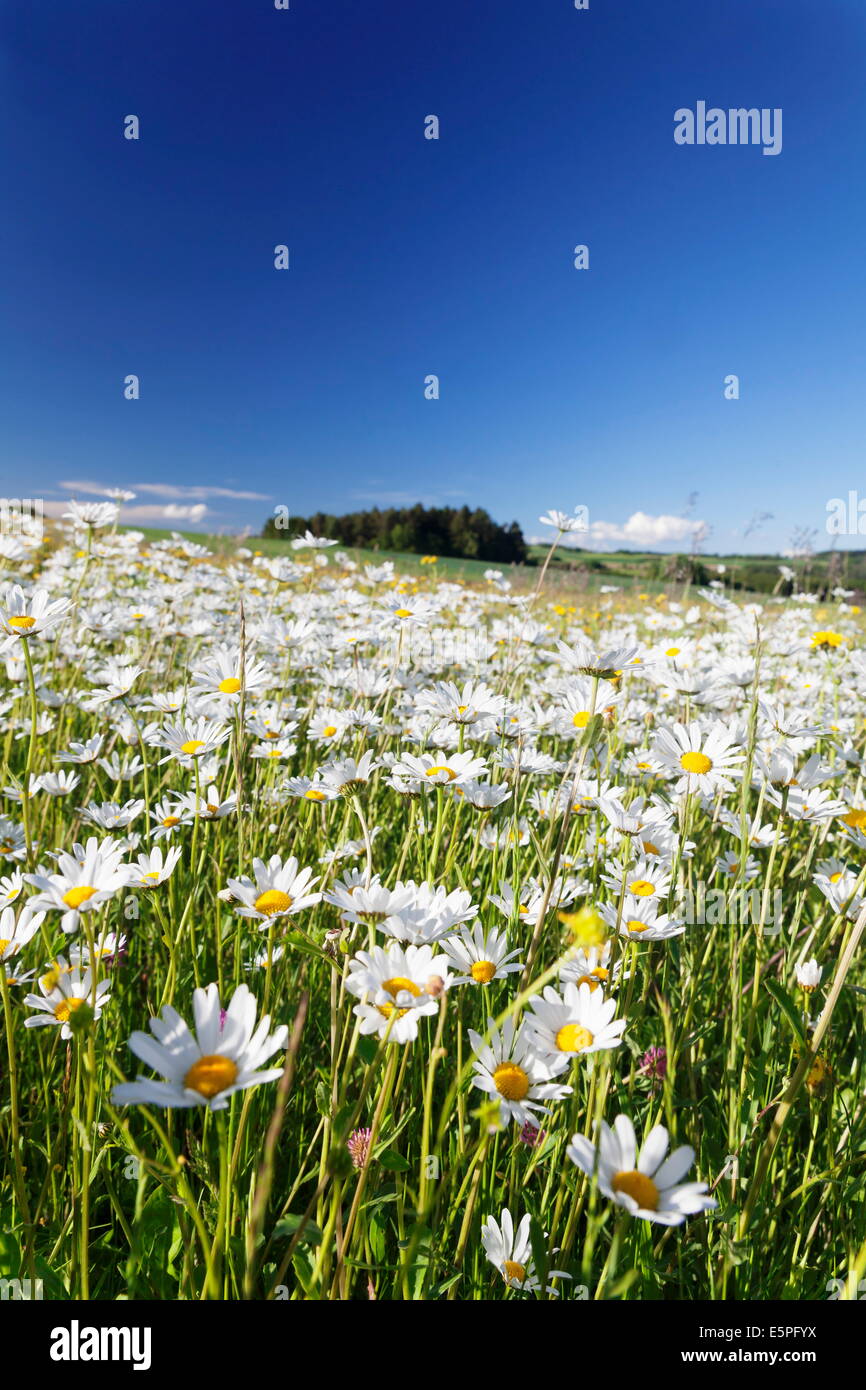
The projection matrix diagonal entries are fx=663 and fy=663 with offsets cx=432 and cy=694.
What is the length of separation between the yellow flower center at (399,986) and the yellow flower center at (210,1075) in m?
0.17

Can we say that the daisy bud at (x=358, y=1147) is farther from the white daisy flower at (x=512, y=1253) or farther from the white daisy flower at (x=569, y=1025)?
the white daisy flower at (x=569, y=1025)

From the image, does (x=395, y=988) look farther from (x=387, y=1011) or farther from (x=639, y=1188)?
(x=639, y=1188)

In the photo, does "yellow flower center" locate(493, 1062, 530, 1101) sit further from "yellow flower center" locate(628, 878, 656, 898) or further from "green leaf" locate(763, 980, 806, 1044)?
"yellow flower center" locate(628, 878, 656, 898)

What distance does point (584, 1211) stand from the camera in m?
1.07

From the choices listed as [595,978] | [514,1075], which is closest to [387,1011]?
[514,1075]

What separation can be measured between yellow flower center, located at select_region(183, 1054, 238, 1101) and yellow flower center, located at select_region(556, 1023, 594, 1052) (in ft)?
1.17

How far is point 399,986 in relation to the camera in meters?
0.69

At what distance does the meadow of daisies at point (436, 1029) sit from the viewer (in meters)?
0.65

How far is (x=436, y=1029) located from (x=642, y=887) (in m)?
0.46

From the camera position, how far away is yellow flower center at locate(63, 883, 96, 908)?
774mm

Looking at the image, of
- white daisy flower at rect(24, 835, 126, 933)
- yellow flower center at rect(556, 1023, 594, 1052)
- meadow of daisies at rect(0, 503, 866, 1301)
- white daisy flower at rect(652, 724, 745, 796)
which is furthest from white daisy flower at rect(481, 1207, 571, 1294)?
white daisy flower at rect(652, 724, 745, 796)

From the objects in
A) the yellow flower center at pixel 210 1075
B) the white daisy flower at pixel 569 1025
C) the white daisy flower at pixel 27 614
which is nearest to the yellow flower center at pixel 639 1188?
the white daisy flower at pixel 569 1025
